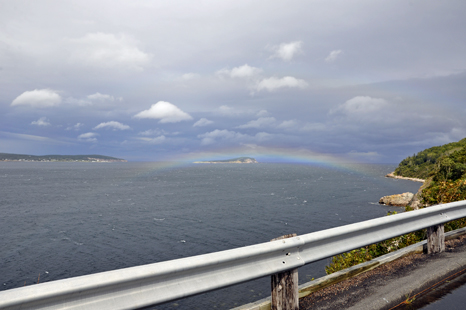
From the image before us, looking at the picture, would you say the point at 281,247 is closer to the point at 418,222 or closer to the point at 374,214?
the point at 418,222

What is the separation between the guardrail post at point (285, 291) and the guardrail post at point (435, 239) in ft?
12.4

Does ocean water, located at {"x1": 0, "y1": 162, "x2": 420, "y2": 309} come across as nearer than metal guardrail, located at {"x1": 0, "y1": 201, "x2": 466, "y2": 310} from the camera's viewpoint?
No

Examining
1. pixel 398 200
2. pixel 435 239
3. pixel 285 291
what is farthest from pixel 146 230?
pixel 398 200

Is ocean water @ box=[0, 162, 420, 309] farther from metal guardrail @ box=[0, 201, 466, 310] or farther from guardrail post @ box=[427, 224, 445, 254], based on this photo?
metal guardrail @ box=[0, 201, 466, 310]

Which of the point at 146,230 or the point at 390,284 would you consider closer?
the point at 390,284

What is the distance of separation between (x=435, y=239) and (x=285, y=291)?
4.08 metres

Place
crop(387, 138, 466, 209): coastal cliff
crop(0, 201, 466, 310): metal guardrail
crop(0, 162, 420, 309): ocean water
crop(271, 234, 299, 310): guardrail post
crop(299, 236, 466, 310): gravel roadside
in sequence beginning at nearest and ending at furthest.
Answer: crop(0, 201, 466, 310): metal guardrail → crop(271, 234, 299, 310): guardrail post → crop(299, 236, 466, 310): gravel roadside → crop(387, 138, 466, 209): coastal cliff → crop(0, 162, 420, 309): ocean water

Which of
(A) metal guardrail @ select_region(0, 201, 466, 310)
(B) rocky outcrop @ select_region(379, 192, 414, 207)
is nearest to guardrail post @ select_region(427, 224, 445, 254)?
(A) metal guardrail @ select_region(0, 201, 466, 310)

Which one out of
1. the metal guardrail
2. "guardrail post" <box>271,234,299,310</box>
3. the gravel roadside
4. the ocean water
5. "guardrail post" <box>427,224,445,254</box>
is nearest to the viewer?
the metal guardrail

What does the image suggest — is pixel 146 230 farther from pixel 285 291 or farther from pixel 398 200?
pixel 398 200

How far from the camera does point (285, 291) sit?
3.64 metres

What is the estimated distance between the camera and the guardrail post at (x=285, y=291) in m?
3.57

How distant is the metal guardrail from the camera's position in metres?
2.37

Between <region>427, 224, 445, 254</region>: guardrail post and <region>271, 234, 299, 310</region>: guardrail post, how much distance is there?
3.77 meters
